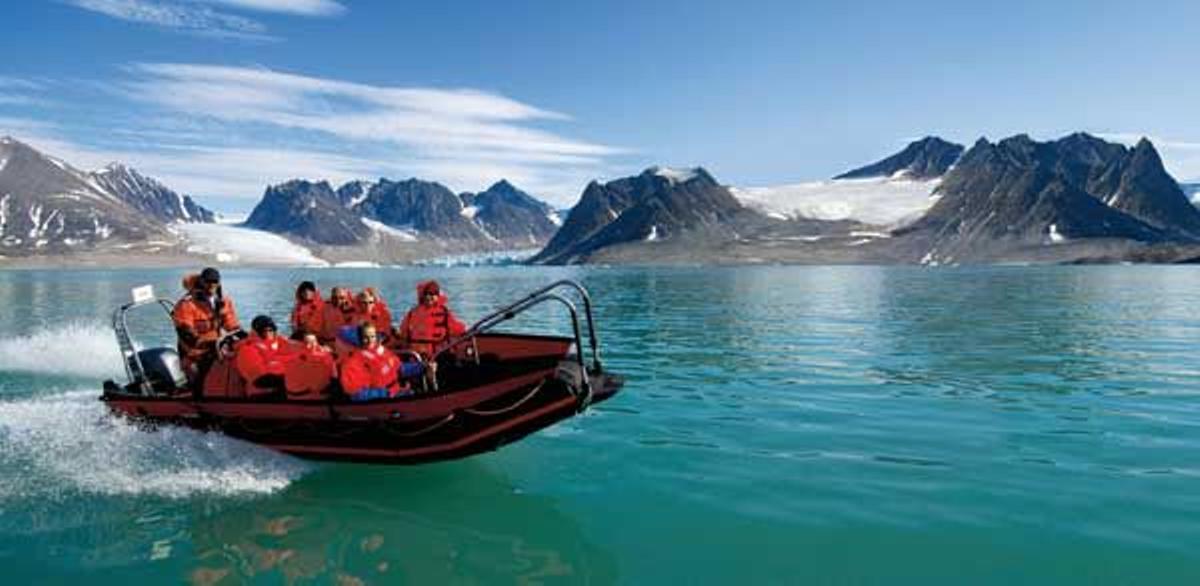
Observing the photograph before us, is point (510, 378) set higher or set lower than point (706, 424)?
higher

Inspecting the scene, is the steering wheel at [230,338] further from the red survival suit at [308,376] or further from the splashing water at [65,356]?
the splashing water at [65,356]

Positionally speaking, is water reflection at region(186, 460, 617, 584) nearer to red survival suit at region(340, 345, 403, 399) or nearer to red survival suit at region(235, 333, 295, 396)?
red survival suit at region(340, 345, 403, 399)

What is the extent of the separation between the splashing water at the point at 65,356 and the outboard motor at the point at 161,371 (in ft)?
26.3

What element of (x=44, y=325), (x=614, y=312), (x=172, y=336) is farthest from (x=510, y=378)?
(x=44, y=325)

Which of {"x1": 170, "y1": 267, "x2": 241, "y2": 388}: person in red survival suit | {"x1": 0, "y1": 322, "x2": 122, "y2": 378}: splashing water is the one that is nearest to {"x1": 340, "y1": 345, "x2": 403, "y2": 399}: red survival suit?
{"x1": 170, "y1": 267, "x2": 241, "y2": 388}: person in red survival suit

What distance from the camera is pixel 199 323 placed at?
Answer: 1415 cm

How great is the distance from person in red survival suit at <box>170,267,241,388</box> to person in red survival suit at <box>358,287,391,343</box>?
80.8 inches

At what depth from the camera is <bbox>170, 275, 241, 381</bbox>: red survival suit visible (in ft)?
46.0

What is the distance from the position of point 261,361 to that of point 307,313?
4.83 metres

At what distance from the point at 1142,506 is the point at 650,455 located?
6.12 meters

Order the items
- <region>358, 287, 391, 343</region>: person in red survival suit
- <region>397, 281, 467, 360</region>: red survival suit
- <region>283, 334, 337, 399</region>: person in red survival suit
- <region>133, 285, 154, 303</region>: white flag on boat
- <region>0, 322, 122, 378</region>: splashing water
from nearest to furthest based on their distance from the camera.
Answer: <region>283, 334, 337, 399</region>: person in red survival suit
<region>397, 281, 467, 360</region>: red survival suit
<region>133, 285, 154, 303</region>: white flag on boat
<region>358, 287, 391, 343</region>: person in red survival suit
<region>0, 322, 122, 378</region>: splashing water

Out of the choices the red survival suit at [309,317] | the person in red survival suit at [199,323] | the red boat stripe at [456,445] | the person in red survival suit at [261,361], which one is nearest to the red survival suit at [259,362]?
the person in red survival suit at [261,361]

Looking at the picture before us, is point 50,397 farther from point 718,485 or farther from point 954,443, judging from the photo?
point 954,443

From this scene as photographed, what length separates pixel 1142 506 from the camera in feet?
32.0
